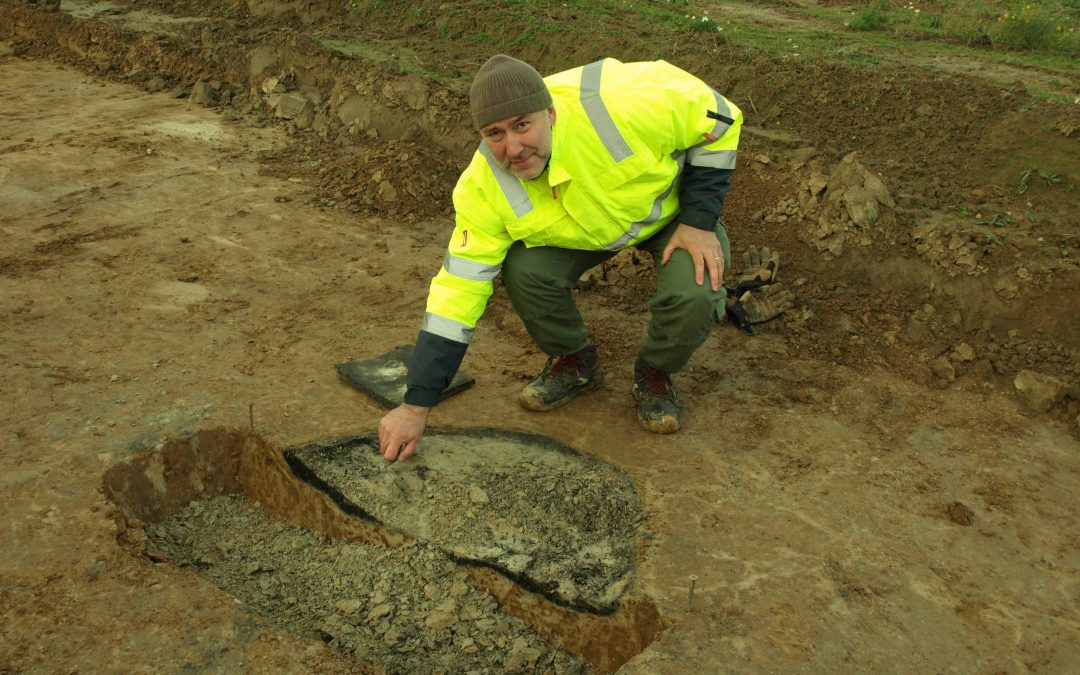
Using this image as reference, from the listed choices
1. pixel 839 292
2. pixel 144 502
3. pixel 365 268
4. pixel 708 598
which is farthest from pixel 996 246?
pixel 144 502

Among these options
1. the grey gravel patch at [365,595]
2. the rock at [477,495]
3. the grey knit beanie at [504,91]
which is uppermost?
the grey knit beanie at [504,91]

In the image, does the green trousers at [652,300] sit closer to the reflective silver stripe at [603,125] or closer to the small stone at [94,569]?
the reflective silver stripe at [603,125]

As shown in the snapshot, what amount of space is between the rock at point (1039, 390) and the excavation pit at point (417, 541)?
1.94m

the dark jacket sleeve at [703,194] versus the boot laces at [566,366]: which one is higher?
the dark jacket sleeve at [703,194]

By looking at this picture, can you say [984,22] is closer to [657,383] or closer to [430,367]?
[657,383]

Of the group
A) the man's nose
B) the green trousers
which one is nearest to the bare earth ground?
the green trousers

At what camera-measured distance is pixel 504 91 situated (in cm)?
289

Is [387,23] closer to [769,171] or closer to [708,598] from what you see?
[769,171]

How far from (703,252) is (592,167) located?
1.85ft

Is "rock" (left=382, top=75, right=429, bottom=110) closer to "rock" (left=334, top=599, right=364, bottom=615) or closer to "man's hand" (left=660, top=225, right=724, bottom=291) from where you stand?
"man's hand" (left=660, top=225, right=724, bottom=291)

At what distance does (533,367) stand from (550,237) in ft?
3.03

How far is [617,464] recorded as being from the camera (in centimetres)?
345

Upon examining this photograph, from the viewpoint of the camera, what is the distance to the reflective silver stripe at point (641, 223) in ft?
11.3

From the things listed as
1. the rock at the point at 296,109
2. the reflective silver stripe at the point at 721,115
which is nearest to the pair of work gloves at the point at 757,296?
the reflective silver stripe at the point at 721,115
